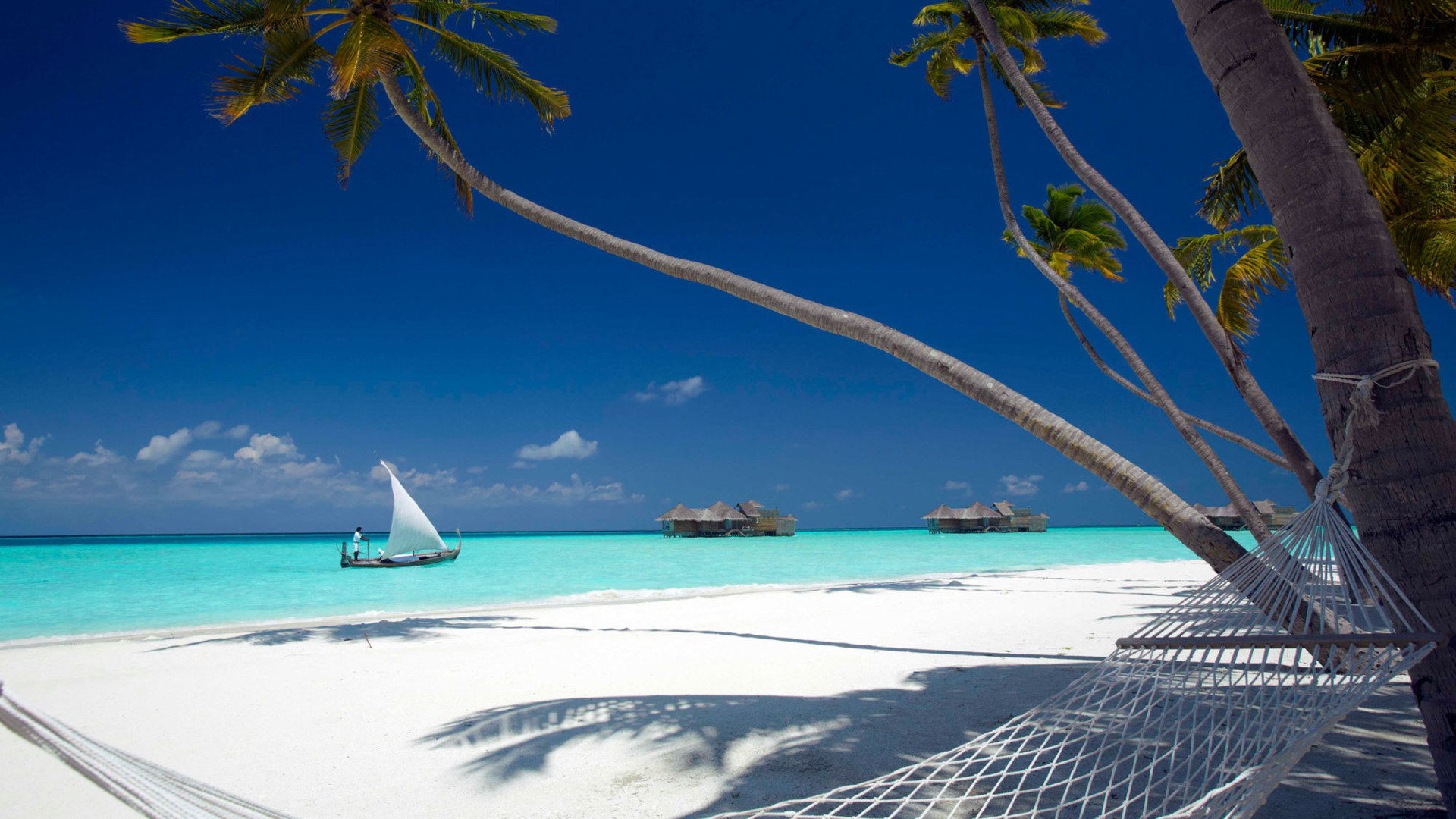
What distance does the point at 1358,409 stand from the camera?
5.59 feet

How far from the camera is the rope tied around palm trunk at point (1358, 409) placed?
1.69 m

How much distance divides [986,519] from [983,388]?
160ft

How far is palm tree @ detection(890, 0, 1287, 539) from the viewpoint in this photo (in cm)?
351

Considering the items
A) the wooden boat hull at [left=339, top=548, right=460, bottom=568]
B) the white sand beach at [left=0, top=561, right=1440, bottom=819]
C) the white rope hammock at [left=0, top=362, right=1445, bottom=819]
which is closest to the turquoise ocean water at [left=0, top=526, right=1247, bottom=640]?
the wooden boat hull at [left=339, top=548, right=460, bottom=568]

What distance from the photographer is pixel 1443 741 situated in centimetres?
164

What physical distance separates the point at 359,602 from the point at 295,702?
368 inches

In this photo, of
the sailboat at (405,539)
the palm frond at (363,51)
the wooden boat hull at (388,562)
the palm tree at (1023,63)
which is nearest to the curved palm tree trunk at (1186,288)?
the palm tree at (1023,63)

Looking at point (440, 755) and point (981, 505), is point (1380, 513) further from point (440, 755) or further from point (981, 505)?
point (981, 505)

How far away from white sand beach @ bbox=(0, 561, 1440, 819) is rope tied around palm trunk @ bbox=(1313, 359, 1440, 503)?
1.29 meters

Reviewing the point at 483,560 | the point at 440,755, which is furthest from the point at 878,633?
the point at 483,560

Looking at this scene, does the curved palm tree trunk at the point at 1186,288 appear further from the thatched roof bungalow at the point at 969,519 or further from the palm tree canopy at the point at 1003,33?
the thatched roof bungalow at the point at 969,519

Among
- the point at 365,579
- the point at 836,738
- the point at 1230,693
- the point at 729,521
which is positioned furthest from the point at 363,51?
the point at 729,521

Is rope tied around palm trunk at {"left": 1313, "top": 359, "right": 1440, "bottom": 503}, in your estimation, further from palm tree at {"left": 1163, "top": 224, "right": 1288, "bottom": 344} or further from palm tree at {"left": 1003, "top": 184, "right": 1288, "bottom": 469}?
palm tree at {"left": 1003, "top": 184, "right": 1288, "bottom": 469}

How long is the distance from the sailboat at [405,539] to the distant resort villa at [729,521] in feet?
65.4
